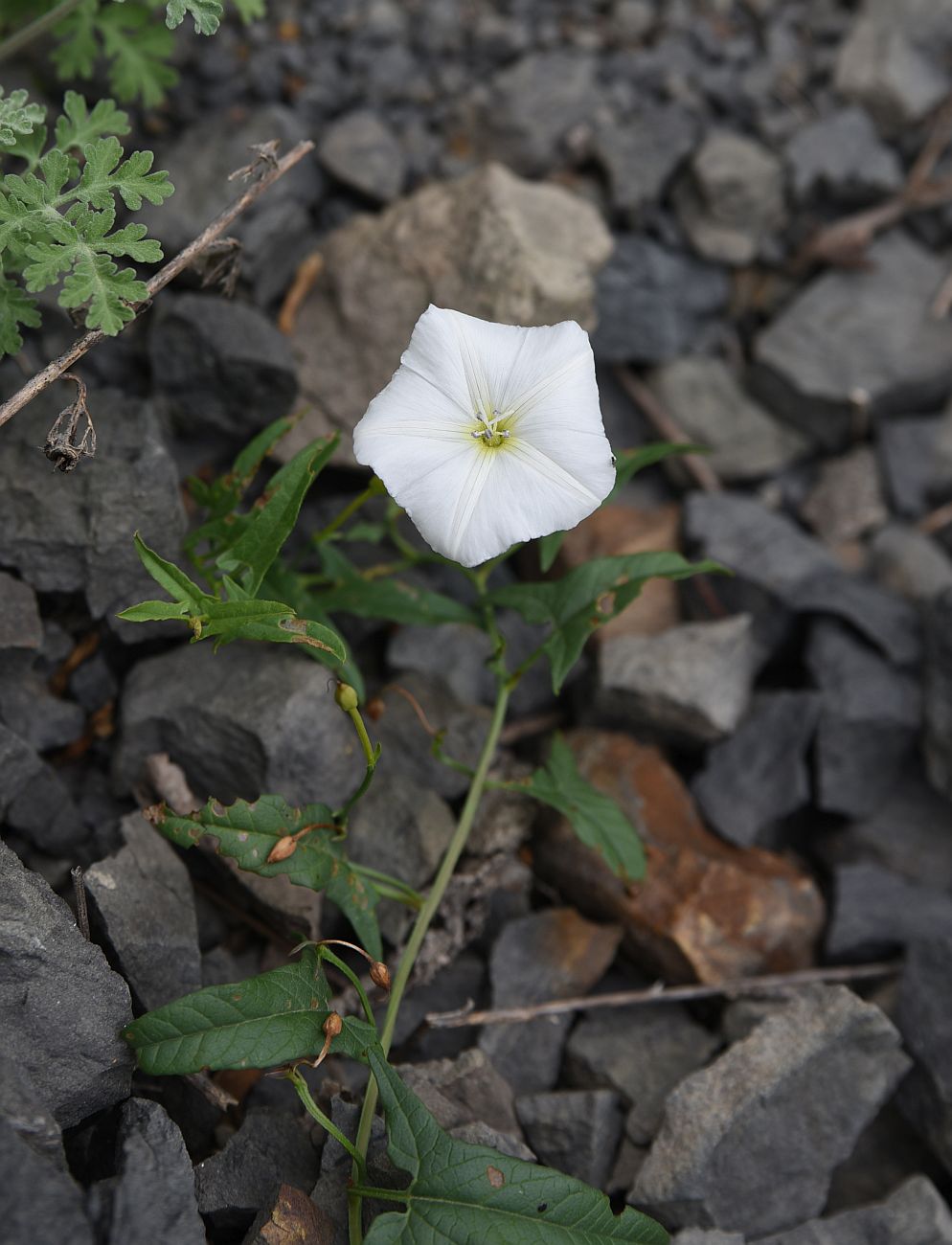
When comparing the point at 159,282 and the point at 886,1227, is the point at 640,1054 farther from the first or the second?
the point at 159,282

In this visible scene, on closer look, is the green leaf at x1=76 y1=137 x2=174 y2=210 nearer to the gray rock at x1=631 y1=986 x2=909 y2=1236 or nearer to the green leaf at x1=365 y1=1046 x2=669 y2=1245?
the green leaf at x1=365 y1=1046 x2=669 y2=1245

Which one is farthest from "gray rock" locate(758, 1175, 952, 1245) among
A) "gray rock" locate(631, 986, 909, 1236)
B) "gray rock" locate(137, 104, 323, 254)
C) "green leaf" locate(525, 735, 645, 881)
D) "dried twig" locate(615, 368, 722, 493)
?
"gray rock" locate(137, 104, 323, 254)

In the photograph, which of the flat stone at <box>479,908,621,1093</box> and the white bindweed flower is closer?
the white bindweed flower

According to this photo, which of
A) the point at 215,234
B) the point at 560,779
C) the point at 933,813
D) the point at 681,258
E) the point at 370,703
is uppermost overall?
the point at 215,234

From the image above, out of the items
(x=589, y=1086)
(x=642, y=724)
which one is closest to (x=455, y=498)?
(x=642, y=724)

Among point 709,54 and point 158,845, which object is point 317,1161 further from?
point 709,54

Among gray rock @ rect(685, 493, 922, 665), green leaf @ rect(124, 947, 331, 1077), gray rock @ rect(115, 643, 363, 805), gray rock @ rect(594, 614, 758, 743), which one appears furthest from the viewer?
gray rock @ rect(685, 493, 922, 665)

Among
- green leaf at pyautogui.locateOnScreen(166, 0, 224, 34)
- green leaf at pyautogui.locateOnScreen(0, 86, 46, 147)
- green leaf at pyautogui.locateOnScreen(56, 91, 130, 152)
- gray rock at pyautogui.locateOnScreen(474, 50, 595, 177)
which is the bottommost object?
gray rock at pyautogui.locateOnScreen(474, 50, 595, 177)
